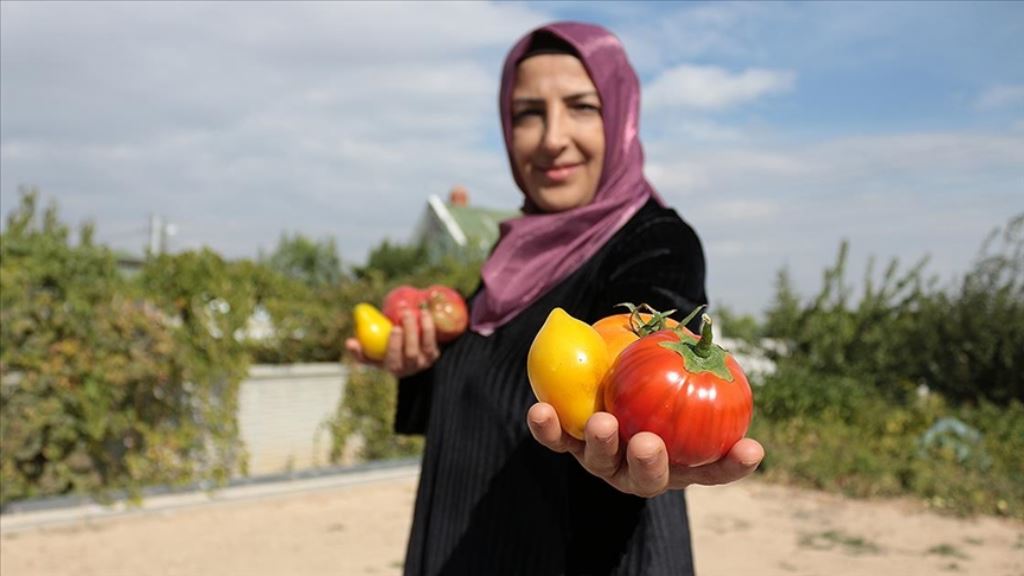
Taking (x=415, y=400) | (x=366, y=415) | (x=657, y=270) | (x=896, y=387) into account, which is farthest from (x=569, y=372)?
(x=896, y=387)

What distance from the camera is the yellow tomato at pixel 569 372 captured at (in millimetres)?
1278

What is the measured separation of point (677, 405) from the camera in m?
1.19

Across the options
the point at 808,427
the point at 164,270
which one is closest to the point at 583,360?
the point at 164,270

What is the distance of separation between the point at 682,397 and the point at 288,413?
23.8ft

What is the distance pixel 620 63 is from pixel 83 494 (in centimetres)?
564

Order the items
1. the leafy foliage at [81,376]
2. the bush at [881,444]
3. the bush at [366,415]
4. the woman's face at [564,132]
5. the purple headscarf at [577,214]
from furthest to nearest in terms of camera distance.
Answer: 1. the bush at [366,415]
2. the bush at [881,444]
3. the leafy foliage at [81,376]
4. the woman's face at [564,132]
5. the purple headscarf at [577,214]

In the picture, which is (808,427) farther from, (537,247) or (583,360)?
(583,360)

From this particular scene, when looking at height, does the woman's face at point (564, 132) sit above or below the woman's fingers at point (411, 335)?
above

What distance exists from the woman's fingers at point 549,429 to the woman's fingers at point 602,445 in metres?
0.04

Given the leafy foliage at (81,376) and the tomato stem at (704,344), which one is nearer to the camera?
the tomato stem at (704,344)

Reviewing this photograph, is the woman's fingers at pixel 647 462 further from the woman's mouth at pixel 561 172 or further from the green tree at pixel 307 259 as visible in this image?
the green tree at pixel 307 259

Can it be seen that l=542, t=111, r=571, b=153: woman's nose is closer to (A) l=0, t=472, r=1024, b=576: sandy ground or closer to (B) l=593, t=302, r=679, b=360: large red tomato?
(B) l=593, t=302, r=679, b=360: large red tomato

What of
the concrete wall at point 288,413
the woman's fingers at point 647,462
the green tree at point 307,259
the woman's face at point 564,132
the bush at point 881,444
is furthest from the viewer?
the green tree at point 307,259

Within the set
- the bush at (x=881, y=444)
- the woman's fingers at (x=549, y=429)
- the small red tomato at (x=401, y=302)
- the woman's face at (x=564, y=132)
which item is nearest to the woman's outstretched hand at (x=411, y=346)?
the small red tomato at (x=401, y=302)
